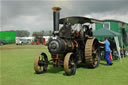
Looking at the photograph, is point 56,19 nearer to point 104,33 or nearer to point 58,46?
point 58,46

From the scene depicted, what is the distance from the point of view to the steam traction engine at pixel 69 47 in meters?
6.59

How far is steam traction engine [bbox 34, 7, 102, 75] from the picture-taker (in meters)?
6.59

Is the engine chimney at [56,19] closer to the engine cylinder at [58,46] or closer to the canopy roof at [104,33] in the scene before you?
the engine cylinder at [58,46]

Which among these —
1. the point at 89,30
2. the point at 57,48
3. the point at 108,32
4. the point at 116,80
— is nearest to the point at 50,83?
the point at 57,48

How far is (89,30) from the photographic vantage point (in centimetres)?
873

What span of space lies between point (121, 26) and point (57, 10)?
975 cm

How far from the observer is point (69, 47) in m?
7.03

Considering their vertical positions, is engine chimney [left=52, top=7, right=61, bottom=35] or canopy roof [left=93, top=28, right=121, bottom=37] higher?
engine chimney [left=52, top=7, right=61, bottom=35]

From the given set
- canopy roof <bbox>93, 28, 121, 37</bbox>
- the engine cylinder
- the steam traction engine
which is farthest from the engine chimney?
→ canopy roof <bbox>93, 28, 121, 37</bbox>

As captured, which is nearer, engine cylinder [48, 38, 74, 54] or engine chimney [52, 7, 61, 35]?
engine cylinder [48, 38, 74, 54]

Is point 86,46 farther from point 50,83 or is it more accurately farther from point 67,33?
point 50,83

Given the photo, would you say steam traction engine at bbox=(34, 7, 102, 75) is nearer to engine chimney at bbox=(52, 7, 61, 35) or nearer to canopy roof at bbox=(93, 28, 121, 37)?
A: engine chimney at bbox=(52, 7, 61, 35)

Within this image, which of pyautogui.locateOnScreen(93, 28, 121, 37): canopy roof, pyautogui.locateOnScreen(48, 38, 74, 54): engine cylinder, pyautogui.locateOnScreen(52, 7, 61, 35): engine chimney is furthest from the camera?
pyautogui.locateOnScreen(93, 28, 121, 37): canopy roof

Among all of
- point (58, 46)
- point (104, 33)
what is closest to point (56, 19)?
point (58, 46)
